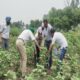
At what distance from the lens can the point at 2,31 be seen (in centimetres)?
1385

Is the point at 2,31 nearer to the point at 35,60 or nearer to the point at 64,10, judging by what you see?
the point at 35,60

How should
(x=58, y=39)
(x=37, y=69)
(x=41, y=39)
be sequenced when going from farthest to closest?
(x=41, y=39) < (x=58, y=39) < (x=37, y=69)

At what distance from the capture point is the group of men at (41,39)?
10703 millimetres

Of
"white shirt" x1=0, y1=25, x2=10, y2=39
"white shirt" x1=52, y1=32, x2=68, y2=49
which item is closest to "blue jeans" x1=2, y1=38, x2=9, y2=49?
"white shirt" x1=0, y1=25, x2=10, y2=39

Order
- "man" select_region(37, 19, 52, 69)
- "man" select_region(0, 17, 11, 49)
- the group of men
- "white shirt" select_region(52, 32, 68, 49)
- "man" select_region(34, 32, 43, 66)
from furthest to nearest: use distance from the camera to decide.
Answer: "man" select_region(0, 17, 11, 49) < "man" select_region(37, 19, 52, 69) < "man" select_region(34, 32, 43, 66) < "white shirt" select_region(52, 32, 68, 49) < the group of men

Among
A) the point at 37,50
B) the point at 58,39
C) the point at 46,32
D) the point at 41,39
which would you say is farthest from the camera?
the point at 37,50

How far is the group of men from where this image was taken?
10703 millimetres

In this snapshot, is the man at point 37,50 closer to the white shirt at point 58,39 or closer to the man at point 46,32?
the man at point 46,32

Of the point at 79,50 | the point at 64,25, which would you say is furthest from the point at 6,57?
the point at 64,25

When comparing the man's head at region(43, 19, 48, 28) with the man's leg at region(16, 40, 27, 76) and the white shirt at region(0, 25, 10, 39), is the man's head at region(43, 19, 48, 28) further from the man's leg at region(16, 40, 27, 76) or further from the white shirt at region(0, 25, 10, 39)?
the white shirt at region(0, 25, 10, 39)

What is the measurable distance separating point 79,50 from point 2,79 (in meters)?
6.51

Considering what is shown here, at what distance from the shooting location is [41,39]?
12.1 metres

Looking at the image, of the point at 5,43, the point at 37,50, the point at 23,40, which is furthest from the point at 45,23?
the point at 5,43

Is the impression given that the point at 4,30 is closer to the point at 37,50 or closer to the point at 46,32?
the point at 37,50
